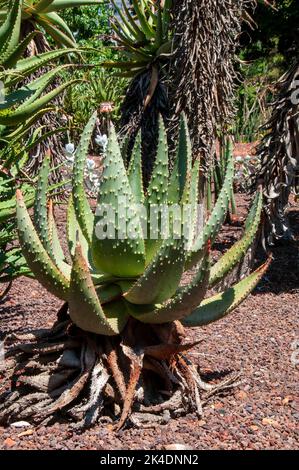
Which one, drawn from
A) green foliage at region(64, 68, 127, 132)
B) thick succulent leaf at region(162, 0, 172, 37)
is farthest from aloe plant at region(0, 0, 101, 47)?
green foliage at region(64, 68, 127, 132)

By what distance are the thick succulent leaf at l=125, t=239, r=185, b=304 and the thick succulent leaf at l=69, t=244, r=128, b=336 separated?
5.7 inches

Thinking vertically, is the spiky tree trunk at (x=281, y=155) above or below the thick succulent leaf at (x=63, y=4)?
below

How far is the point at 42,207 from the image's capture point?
8.30 feet

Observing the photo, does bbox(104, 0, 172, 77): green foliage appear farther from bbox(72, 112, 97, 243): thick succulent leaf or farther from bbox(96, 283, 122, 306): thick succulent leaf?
bbox(96, 283, 122, 306): thick succulent leaf

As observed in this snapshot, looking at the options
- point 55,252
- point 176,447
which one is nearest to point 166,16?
point 55,252

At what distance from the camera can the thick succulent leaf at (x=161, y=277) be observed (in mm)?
2312

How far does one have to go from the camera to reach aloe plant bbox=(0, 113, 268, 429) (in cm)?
239

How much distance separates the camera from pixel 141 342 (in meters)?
2.61

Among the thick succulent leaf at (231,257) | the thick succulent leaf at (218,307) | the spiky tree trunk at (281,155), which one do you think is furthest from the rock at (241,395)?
the spiky tree trunk at (281,155)

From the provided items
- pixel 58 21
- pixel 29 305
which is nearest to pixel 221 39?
pixel 58 21

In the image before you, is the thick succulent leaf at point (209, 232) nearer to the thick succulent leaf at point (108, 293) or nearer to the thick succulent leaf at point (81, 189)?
the thick succulent leaf at point (108, 293)

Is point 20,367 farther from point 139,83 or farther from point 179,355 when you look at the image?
point 139,83

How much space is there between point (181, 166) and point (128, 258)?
20.6 inches
